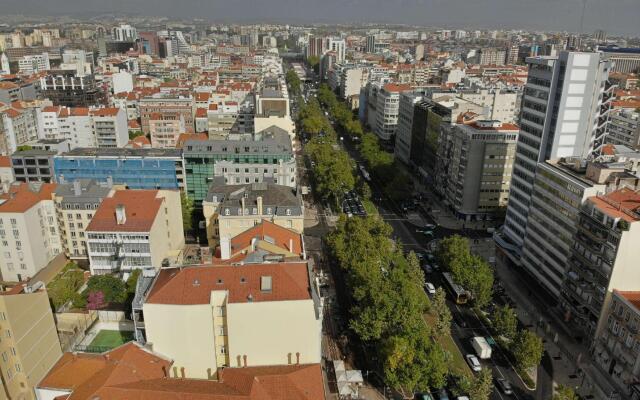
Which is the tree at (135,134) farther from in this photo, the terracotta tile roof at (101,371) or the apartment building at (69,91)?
the terracotta tile roof at (101,371)

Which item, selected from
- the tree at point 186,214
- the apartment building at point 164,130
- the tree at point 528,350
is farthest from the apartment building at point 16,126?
the tree at point 528,350

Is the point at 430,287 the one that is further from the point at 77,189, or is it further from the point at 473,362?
the point at 77,189

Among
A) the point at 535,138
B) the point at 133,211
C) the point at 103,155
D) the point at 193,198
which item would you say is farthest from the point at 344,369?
the point at 103,155

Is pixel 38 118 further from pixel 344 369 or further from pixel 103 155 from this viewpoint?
pixel 344 369

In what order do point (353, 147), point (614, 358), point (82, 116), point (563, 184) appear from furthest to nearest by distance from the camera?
point (353, 147)
point (82, 116)
point (563, 184)
point (614, 358)

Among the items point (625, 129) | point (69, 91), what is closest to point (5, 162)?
point (69, 91)

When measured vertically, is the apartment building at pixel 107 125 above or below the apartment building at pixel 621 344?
above
